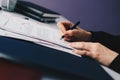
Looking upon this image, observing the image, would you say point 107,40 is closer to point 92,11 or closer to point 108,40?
point 108,40

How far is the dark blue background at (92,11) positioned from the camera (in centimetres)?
204

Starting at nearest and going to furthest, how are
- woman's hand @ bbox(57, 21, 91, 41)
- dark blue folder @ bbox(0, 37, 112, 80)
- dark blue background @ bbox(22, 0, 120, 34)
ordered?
dark blue folder @ bbox(0, 37, 112, 80) → woman's hand @ bbox(57, 21, 91, 41) → dark blue background @ bbox(22, 0, 120, 34)

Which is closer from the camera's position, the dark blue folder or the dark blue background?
the dark blue folder

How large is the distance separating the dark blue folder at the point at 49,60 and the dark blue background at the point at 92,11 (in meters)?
1.43

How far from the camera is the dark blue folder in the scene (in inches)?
20.0

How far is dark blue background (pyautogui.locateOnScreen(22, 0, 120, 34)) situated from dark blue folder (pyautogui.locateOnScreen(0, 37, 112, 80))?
4.68 ft

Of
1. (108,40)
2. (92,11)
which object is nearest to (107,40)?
(108,40)

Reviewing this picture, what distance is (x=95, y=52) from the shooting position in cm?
80

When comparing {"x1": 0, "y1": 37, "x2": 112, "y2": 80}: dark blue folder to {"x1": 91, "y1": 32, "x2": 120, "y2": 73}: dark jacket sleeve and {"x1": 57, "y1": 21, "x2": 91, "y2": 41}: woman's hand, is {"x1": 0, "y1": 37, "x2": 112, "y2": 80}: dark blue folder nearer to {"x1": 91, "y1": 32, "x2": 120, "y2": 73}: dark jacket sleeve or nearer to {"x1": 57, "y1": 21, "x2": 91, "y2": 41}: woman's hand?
{"x1": 57, "y1": 21, "x2": 91, "y2": 41}: woman's hand

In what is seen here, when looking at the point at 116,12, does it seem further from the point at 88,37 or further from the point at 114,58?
the point at 114,58

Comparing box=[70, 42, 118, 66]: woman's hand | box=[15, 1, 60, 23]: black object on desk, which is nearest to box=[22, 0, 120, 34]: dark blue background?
box=[15, 1, 60, 23]: black object on desk

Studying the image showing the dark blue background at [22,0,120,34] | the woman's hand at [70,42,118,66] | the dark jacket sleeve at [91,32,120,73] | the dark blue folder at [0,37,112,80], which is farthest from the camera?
the dark blue background at [22,0,120,34]

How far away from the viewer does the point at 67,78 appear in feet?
1.69

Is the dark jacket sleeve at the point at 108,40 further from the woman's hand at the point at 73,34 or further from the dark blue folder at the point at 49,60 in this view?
the dark blue folder at the point at 49,60
